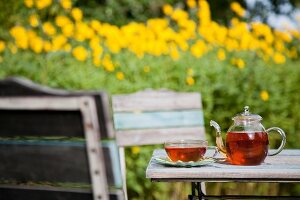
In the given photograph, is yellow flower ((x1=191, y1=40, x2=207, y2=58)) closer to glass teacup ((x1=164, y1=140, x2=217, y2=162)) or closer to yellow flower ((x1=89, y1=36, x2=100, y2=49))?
yellow flower ((x1=89, y1=36, x2=100, y2=49))

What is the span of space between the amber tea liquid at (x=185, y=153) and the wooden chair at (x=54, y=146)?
529 mm

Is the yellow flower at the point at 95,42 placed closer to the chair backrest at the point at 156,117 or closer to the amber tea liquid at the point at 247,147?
the chair backrest at the point at 156,117

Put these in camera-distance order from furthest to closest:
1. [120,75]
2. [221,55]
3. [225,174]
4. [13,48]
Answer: [13,48], [221,55], [120,75], [225,174]

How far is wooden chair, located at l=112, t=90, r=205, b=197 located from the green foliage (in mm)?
519

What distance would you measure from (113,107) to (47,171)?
1.54m

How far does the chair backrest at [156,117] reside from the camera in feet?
10.1

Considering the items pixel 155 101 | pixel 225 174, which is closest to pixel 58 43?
pixel 155 101

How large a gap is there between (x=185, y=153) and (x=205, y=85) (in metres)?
1.80

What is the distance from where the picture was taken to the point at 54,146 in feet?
5.03

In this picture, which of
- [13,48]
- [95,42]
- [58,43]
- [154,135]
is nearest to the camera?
[154,135]

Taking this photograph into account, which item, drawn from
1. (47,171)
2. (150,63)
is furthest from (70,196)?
(150,63)

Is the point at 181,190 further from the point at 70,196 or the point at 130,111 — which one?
the point at 70,196

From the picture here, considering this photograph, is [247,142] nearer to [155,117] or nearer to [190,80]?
[155,117]

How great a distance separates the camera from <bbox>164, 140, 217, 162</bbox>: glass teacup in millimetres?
2045
